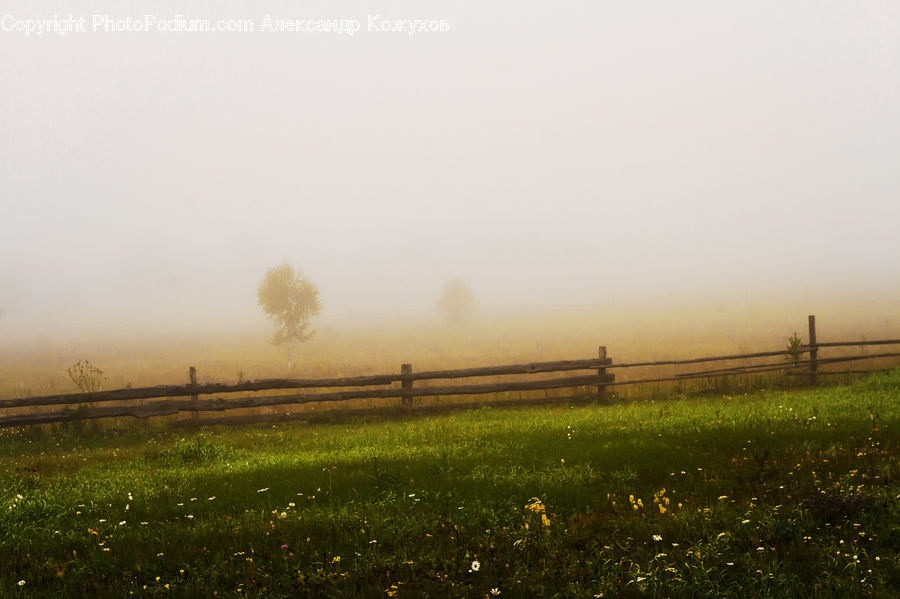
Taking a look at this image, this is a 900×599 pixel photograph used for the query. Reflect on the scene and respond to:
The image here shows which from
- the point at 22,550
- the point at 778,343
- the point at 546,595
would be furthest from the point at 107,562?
the point at 778,343

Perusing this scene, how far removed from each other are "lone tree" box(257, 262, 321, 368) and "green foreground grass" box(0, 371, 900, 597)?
24.1 meters

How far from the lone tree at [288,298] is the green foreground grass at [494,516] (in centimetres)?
2405

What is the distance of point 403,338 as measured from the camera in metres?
48.1

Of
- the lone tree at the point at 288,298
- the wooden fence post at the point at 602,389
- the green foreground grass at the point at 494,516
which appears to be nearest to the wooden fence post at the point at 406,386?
the green foreground grass at the point at 494,516

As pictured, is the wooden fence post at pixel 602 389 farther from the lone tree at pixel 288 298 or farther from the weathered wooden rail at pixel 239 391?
the lone tree at pixel 288 298

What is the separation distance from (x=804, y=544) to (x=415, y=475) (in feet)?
14.1

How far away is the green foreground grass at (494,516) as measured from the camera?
4.38 metres

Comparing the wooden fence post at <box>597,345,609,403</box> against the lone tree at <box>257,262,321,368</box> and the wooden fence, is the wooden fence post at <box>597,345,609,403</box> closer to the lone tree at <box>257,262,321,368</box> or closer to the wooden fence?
the wooden fence

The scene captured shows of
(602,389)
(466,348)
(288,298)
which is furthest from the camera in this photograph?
(466,348)

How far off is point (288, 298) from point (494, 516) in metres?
29.8

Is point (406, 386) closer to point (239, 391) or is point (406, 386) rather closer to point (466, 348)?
point (239, 391)

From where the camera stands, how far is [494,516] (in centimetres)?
562

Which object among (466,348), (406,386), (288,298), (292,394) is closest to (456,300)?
(466,348)

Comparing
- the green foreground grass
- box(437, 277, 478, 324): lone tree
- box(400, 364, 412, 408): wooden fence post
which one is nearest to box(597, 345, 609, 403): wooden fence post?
box(400, 364, 412, 408): wooden fence post
